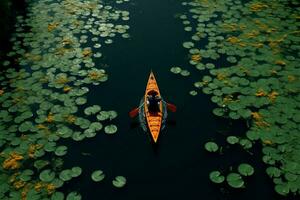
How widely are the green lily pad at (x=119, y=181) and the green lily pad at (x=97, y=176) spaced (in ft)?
1.13

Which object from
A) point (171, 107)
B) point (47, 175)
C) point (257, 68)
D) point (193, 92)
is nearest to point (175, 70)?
point (193, 92)

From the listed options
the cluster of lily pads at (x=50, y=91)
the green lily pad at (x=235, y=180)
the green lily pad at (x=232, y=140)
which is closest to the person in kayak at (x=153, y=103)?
the cluster of lily pads at (x=50, y=91)

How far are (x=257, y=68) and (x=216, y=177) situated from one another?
4876 millimetres

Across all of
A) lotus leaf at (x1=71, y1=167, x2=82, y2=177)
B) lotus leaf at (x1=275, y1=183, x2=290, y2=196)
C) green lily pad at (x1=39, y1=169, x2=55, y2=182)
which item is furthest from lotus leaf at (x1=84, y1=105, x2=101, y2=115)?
lotus leaf at (x1=275, y1=183, x2=290, y2=196)

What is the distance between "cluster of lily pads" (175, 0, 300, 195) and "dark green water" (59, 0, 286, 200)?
40cm

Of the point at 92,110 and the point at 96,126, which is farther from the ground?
the point at 92,110

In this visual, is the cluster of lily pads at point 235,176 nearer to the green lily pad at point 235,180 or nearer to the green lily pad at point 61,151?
the green lily pad at point 235,180

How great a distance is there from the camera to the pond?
31.1ft

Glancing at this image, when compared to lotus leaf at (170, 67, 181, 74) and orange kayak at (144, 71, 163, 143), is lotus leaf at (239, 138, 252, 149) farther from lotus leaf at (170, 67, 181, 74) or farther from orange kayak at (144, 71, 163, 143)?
lotus leaf at (170, 67, 181, 74)

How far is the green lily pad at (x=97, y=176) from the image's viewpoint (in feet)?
31.1

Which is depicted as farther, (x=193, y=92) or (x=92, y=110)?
(x=193, y=92)

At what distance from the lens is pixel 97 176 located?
31.4ft

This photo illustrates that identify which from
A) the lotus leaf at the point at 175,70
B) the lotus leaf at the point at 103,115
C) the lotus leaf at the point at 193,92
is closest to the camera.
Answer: the lotus leaf at the point at 103,115

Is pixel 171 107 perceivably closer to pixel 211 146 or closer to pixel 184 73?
pixel 211 146
